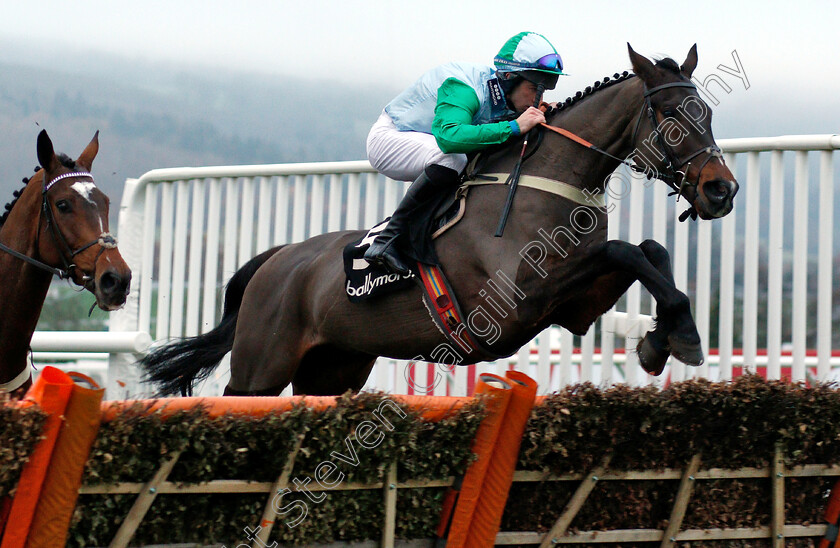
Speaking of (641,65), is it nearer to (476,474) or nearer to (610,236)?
(610,236)

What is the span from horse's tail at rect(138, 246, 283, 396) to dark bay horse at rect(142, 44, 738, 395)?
84cm

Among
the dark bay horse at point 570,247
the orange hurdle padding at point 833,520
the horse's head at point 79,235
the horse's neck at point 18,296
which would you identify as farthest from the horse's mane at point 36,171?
the orange hurdle padding at point 833,520

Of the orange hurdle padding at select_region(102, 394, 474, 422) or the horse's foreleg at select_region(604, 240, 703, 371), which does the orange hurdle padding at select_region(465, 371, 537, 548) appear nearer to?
the orange hurdle padding at select_region(102, 394, 474, 422)

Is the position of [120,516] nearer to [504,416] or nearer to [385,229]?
[504,416]

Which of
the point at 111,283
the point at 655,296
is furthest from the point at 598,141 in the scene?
the point at 111,283

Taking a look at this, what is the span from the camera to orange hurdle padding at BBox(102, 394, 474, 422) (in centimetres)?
227

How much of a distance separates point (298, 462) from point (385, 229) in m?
1.64

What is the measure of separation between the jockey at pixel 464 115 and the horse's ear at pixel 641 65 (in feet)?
1.21

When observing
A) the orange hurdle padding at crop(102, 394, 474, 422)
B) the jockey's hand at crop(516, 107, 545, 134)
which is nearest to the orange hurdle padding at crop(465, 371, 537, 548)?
the orange hurdle padding at crop(102, 394, 474, 422)

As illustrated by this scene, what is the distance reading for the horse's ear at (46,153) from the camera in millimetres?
4199

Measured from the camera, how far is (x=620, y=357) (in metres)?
6.99

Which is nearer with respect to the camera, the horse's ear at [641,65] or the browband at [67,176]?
the horse's ear at [641,65]

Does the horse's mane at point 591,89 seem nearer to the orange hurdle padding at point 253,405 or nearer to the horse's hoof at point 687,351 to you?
the horse's hoof at point 687,351

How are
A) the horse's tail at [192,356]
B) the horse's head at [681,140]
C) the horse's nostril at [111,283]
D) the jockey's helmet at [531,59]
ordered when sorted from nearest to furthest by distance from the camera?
the horse's head at [681,140]
the jockey's helmet at [531,59]
the horse's nostril at [111,283]
the horse's tail at [192,356]
